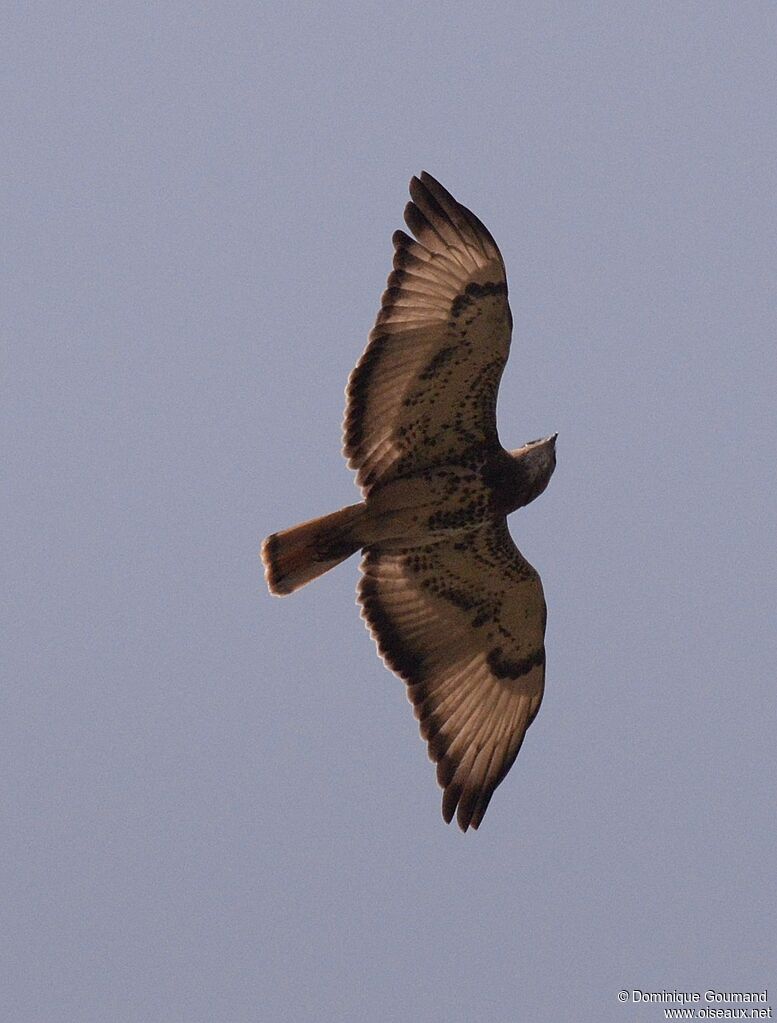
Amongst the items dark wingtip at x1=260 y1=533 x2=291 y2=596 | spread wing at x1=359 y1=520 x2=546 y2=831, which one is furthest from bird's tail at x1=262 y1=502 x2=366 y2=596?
spread wing at x1=359 y1=520 x2=546 y2=831

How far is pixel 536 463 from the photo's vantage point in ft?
40.7

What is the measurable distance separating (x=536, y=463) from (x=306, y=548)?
154cm

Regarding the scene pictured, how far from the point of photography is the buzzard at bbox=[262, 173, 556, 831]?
38.5ft

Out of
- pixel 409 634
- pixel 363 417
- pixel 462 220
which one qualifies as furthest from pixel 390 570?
pixel 462 220

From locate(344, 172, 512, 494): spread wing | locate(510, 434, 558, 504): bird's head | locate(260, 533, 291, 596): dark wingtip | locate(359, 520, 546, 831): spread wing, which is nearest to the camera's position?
locate(344, 172, 512, 494): spread wing

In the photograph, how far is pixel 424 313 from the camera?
11758 millimetres

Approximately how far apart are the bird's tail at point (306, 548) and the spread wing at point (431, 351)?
0.90 ft

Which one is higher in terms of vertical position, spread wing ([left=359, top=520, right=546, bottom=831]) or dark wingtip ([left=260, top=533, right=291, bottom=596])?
dark wingtip ([left=260, top=533, right=291, bottom=596])

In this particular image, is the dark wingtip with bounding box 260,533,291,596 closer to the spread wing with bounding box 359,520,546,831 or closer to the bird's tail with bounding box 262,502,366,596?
the bird's tail with bounding box 262,502,366,596

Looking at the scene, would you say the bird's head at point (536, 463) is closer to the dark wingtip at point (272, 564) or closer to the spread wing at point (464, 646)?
the spread wing at point (464, 646)

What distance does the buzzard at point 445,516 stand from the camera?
11.7 m

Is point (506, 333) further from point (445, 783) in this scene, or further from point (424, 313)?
point (445, 783)

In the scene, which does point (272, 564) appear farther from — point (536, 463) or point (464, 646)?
point (536, 463)

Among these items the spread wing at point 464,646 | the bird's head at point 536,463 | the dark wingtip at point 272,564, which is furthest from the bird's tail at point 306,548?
the bird's head at point 536,463
